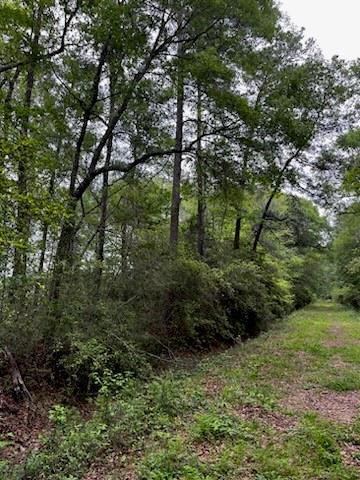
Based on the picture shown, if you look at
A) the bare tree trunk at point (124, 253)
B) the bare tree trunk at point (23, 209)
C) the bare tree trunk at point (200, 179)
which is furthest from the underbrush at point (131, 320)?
the bare tree trunk at point (200, 179)

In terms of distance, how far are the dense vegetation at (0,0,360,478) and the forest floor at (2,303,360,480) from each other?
587mm

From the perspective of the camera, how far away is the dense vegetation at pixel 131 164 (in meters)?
6.43

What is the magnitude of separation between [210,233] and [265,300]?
436 centimetres

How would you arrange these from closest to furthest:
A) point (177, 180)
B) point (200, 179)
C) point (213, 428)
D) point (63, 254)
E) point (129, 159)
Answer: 1. point (213, 428)
2. point (63, 254)
3. point (177, 180)
4. point (200, 179)
5. point (129, 159)

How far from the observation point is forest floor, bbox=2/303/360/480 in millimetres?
3795

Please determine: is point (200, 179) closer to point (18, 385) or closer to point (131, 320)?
point (131, 320)

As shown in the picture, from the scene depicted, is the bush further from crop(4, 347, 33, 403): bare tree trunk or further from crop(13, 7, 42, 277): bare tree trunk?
crop(4, 347, 33, 403): bare tree trunk

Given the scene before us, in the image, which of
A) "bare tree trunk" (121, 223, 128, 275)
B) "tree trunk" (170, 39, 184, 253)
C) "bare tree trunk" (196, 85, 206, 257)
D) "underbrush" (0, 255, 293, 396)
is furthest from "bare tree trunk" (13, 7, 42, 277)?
"tree trunk" (170, 39, 184, 253)

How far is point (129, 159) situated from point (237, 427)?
10047 millimetres

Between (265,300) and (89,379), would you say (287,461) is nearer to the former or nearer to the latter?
(89,379)

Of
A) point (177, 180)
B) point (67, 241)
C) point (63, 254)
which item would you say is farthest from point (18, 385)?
point (177, 180)

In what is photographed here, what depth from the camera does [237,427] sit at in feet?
15.5

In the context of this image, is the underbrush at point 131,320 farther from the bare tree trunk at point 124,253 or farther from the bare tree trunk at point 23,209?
the bare tree trunk at point 23,209

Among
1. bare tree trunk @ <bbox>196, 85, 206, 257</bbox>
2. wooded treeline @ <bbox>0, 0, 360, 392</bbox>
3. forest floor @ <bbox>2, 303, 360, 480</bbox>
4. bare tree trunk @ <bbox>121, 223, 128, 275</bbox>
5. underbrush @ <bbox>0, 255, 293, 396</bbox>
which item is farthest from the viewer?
bare tree trunk @ <bbox>196, 85, 206, 257</bbox>
